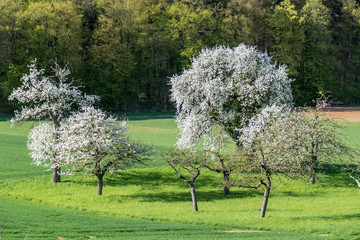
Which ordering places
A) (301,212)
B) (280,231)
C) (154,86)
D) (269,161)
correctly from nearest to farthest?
1. (280,231)
2. (269,161)
3. (301,212)
4. (154,86)

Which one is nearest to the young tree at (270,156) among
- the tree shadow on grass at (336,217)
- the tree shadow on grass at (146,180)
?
the tree shadow on grass at (336,217)

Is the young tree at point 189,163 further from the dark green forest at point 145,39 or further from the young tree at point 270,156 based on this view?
the dark green forest at point 145,39

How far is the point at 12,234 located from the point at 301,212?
69.5ft

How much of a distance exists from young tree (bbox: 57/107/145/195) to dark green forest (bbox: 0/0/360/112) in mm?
52627

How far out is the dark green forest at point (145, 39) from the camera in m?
92.7

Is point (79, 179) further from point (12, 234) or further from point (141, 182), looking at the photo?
point (12, 234)

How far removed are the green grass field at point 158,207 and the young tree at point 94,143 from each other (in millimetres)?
2786

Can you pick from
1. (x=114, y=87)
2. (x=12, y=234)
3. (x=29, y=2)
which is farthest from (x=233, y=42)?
(x=12, y=234)

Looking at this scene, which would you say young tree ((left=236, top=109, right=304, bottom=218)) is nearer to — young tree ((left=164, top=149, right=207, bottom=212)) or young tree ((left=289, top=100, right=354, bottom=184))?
young tree ((left=289, top=100, right=354, bottom=184))

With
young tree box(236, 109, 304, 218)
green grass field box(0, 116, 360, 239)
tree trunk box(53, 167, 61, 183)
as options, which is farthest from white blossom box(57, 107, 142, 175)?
young tree box(236, 109, 304, 218)

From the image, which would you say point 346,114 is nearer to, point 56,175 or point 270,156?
point 56,175

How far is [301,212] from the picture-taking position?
3425 centimetres

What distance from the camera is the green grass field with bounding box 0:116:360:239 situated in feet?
78.9

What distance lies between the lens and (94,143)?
39.1 meters
